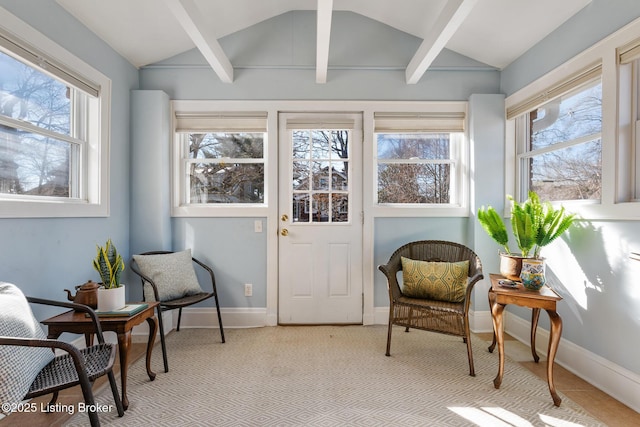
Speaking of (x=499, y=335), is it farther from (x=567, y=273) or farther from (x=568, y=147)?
(x=568, y=147)

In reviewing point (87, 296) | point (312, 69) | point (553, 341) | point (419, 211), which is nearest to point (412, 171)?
point (419, 211)

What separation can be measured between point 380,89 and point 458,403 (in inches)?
104

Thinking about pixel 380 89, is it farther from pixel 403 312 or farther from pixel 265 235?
pixel 403 312

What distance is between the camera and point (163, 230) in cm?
297

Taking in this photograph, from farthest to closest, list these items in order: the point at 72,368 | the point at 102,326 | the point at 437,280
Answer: the point at 437,280 < the point at 102,326 < the point at 72,368

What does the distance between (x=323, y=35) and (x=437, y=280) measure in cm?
203

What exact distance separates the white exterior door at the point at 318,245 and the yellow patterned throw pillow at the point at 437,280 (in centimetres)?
63

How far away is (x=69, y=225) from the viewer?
7.39ft

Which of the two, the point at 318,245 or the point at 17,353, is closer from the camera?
the point at 17,353

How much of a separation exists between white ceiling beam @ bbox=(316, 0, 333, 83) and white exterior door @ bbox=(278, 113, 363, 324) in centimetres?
39

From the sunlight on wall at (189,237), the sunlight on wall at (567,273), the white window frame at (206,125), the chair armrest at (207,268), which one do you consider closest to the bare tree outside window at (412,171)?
the sunlight on wall at (567,273)

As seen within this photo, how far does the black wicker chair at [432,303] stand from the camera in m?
2.28

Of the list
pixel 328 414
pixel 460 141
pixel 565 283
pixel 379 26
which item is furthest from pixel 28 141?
pixel 565 283

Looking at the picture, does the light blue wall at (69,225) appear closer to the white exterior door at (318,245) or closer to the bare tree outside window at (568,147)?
the white exterior door at (318,245)
